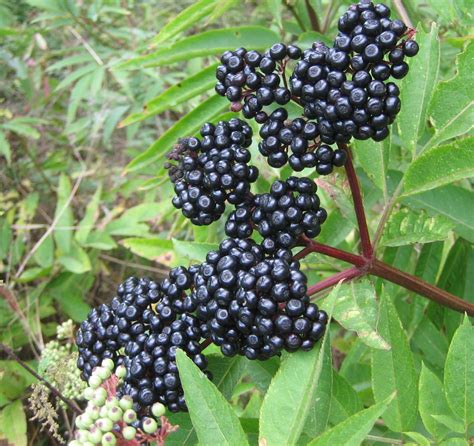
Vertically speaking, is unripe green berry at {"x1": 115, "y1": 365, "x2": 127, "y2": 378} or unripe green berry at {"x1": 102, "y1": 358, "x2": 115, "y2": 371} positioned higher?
unripe green berry at {"x1": 102, "y1": 358, "x2": 115, "y2": 371}

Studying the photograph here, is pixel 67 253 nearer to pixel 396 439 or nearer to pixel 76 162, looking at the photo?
pixel 76 162

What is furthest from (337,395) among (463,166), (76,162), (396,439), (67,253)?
(76,162)

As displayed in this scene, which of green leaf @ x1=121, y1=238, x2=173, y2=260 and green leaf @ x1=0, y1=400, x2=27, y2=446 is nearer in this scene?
green leaf @ x1=121, y1=238, x2=173, y2=260

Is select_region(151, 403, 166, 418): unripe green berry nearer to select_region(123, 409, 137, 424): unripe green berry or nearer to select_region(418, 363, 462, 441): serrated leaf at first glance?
select_region(123, 409, 137, 424): unripe green berry

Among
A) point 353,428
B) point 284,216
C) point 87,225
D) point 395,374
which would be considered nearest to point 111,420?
point 353,428

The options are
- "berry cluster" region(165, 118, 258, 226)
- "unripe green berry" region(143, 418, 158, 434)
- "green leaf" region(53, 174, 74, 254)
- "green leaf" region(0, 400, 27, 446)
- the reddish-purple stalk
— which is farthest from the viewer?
"green leaf" region(53, 174, 74, 254)

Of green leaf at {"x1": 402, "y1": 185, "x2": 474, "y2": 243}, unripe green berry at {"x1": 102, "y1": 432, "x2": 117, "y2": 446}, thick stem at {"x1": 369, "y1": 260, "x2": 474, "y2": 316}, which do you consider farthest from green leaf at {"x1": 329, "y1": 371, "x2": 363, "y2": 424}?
green leaf at {"x1": 402, "y1": 185, "x2": 474, "y2": 243}

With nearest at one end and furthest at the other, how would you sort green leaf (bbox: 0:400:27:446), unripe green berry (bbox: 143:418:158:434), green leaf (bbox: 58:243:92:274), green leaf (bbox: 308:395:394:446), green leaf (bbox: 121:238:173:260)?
green leaf (bbox: 308:395:394:446) → unripe green berry (bbox: 143:418:158:434) → green leaf (bbox: 121:238:173:260) → green leaf (bbox: 0:400:27:446) → green leaf (bbox: 58:243:92:274)
